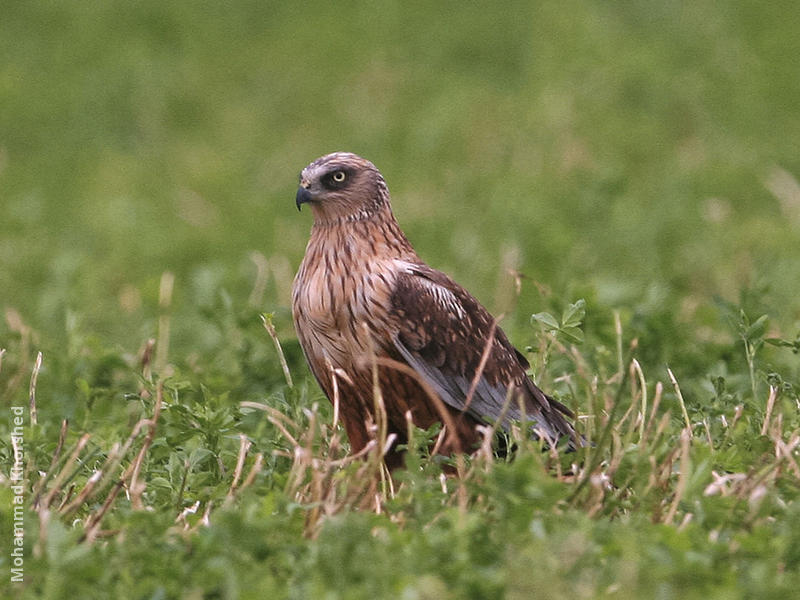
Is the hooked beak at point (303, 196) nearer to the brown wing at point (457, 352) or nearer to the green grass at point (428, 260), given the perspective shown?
the brown wing at point (457, 352)

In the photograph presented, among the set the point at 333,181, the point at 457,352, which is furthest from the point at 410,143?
the point at 457,352

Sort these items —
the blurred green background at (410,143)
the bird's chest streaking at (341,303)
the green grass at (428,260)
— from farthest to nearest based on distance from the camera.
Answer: the blurred green background at (410,143)
the bird's chest streaking at (341,303)
the green grass at (428,260)

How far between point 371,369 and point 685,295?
15.6 feet

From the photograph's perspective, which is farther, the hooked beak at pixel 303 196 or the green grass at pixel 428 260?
the hooked beak at pixel 303 196

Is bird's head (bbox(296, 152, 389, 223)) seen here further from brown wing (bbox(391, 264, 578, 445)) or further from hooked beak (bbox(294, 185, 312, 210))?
brown wing (bbox(391, 264, 578, 445))

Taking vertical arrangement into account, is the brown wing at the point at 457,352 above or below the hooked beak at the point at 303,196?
below

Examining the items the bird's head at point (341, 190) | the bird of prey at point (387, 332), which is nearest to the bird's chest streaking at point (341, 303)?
the bird of prey at point (387, 332)

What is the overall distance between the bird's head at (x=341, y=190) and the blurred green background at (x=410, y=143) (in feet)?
6.59

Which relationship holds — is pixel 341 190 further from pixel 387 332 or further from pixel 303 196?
pixel 387 332

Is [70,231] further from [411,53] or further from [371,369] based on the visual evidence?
[371,369]

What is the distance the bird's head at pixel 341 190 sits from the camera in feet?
17.6

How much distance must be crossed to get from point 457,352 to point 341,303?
0.50m

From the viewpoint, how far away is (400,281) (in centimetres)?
510

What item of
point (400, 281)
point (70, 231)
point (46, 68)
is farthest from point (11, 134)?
point (400, 281)
